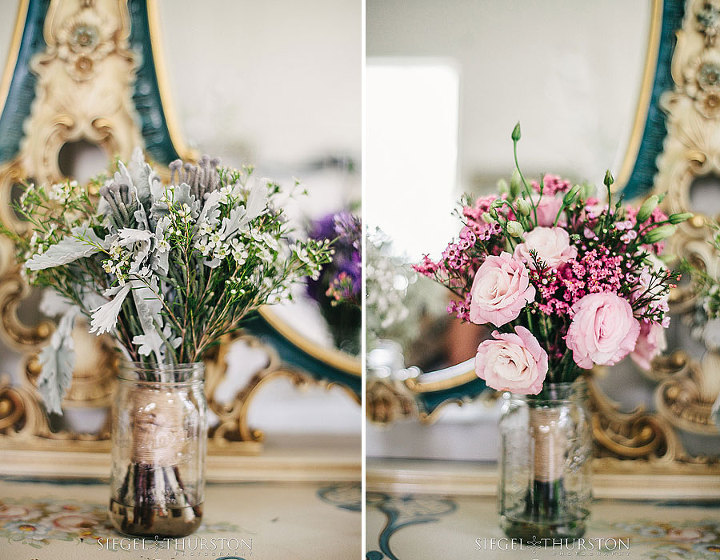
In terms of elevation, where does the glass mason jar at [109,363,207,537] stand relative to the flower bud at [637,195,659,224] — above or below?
below

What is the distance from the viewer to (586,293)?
609mm

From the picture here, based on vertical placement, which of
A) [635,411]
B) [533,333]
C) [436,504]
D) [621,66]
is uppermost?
[621,66]

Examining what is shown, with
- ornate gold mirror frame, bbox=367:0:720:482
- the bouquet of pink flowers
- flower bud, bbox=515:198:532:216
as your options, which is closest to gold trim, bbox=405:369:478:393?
ornate gold mirror frame, bbox=367:0:720:482

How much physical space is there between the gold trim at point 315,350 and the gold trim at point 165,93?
0.74 feet

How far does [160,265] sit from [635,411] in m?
0.59

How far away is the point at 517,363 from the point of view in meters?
0.59

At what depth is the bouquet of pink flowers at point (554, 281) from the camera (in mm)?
594

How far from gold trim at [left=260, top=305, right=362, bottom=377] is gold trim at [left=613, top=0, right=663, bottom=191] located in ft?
1.30

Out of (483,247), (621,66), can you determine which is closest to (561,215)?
(483,247)

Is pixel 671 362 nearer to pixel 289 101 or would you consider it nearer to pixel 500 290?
pixel 500 290

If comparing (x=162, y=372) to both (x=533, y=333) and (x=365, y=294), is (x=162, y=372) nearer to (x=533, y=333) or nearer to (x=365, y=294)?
(x=365, y=294)

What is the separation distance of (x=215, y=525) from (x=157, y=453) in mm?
118

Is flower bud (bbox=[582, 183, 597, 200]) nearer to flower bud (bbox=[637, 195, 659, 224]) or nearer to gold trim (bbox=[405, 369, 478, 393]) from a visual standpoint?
flower bud (bbox=[637, 195, 659, 224])

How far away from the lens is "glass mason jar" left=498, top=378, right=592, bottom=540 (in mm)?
648
